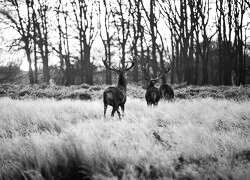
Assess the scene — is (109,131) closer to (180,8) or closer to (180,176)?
(180,176)

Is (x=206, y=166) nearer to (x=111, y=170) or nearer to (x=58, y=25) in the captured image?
(x=111, y=170)

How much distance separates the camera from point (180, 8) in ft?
59.2

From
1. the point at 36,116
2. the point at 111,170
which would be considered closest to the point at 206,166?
the point at 111,170

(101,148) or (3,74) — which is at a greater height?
(3,74)

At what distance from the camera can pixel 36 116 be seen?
18.8 feet

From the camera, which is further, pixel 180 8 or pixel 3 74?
pixel 3 74

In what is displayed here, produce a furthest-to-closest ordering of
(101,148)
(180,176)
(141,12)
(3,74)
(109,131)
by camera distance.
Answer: (3,74) → (141,12) → (109,131) → (101,148) → (180,176)

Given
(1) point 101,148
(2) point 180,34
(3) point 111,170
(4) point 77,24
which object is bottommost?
(3) point 111,170

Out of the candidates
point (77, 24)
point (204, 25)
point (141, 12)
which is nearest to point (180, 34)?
point (204, 25)

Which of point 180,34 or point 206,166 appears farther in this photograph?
point 180,34

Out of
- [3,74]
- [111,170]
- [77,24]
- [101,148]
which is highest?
[77,24]

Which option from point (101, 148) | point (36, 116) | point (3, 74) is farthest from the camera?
point (3, 74)

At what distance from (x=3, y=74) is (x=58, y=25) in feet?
33.8

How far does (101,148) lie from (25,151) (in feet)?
3.48
